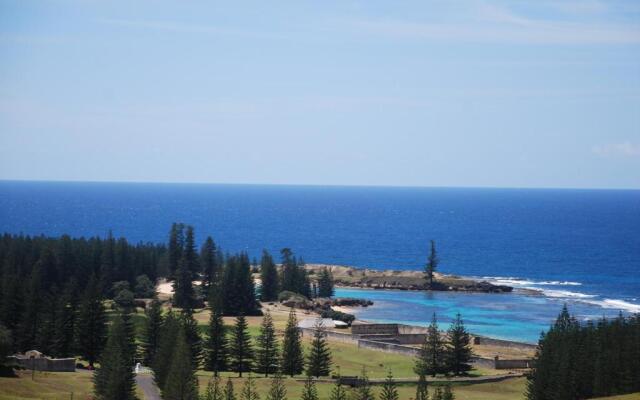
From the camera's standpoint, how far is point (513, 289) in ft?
416

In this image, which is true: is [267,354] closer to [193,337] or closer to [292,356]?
[292,356]

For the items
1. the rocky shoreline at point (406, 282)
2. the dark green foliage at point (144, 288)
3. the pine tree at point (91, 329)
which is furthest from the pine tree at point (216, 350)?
the rocky shoreline at point (406, 282)

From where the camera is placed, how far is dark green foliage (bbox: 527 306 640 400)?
53938mm

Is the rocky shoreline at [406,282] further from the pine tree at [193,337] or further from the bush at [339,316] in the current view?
the pine tree at [193,337]

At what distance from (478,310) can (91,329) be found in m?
51.5

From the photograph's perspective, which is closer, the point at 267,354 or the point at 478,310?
the point at 267,354

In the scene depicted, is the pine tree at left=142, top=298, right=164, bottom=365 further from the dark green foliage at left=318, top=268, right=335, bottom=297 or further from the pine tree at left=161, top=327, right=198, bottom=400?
the dark green foliage at left=318, top=268, right=335, bottom=297

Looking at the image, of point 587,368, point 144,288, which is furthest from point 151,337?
point 144,288

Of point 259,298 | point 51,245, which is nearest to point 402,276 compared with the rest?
point 259,298

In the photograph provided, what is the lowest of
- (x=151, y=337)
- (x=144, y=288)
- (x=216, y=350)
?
(x=216, y=350)

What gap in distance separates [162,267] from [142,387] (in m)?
Answer: 59.4

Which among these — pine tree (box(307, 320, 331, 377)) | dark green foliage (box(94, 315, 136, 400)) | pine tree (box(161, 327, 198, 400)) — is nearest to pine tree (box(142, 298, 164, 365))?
dark green foliage (box(94, 315, 136, 400))

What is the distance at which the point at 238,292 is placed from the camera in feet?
317

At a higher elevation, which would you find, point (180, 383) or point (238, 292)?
point (238, 292)
